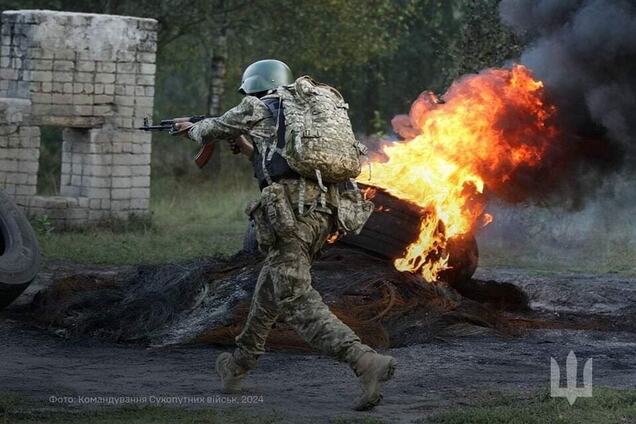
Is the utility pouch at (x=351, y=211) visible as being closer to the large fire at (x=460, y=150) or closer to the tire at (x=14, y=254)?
the large fire at (x=460, y=150)

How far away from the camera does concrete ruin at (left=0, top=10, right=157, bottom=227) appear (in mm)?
15750

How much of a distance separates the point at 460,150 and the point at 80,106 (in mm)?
7156

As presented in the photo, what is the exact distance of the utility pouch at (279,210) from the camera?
694cm

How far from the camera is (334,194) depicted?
719 centimetres

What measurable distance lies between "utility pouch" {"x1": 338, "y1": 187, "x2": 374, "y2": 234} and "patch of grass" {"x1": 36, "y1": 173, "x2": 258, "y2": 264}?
6.01 m

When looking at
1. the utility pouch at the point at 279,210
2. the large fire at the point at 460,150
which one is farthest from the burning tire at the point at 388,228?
the utility pouch at the point at 279,210

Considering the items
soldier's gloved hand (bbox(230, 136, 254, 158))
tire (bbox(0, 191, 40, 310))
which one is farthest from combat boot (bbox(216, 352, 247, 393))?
tire (bbox(0, 191, 40, 310))

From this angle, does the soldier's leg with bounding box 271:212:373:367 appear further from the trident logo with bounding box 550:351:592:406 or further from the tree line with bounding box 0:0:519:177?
the tree line with bounding box 0:0:519:177

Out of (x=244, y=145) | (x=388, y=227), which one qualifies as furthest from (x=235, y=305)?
(x=244, y=145)

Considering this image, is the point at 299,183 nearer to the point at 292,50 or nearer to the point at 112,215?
the point at 112,215

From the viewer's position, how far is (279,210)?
6949 mm

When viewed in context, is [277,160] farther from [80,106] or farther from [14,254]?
[80,106]

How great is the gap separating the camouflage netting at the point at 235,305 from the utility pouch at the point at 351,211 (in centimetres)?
161

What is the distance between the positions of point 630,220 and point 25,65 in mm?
7546
